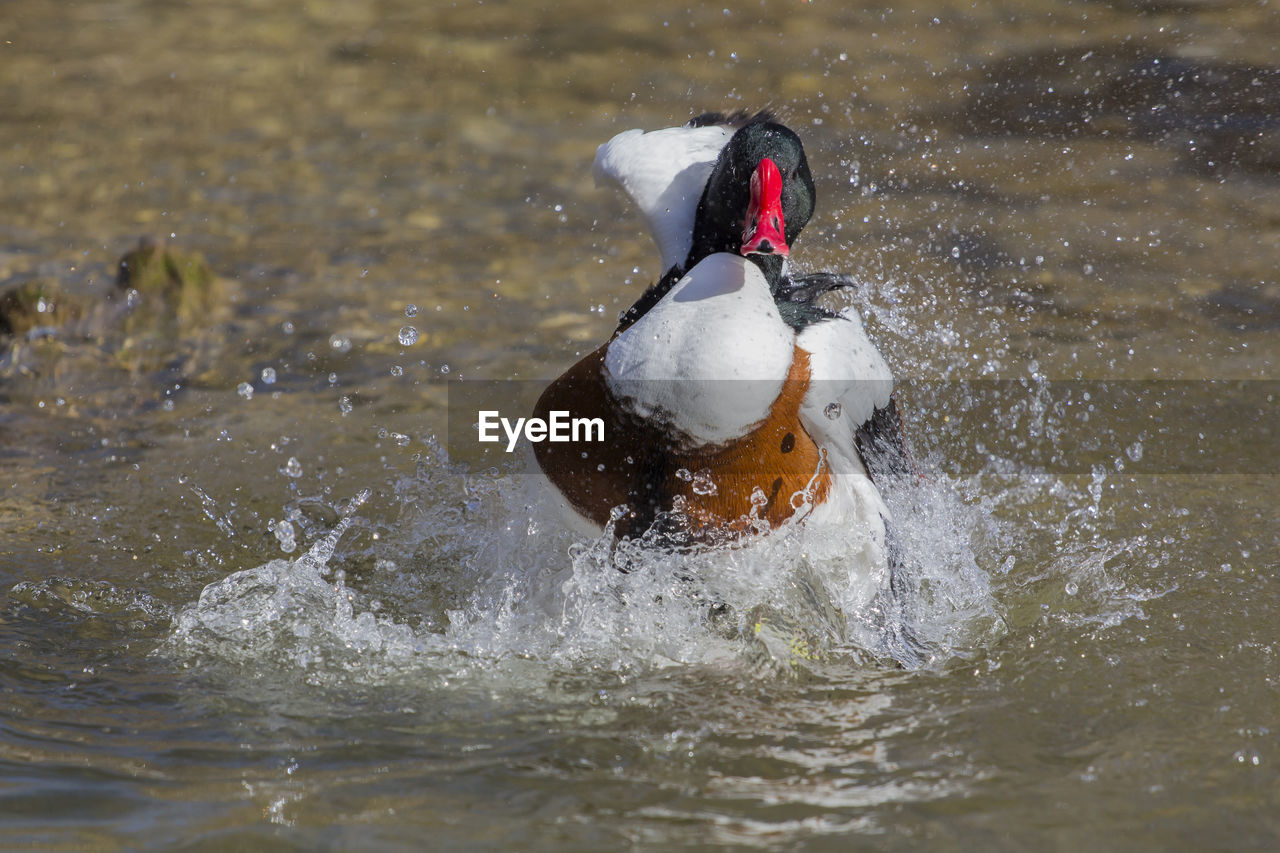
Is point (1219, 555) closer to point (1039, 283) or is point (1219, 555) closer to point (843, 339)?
point (843, 339)

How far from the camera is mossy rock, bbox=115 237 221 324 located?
233 inches

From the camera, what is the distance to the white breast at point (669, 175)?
3.39 m

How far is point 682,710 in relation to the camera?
2941 millimetres

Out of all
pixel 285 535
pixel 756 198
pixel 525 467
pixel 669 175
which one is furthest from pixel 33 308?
pixel 756 198

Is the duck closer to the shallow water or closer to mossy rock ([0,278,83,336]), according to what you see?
the shallow water

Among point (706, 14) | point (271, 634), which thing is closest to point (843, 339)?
point (271, 634)

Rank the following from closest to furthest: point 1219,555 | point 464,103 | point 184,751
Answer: point 184,751 → point 1219,555 → point 464,103

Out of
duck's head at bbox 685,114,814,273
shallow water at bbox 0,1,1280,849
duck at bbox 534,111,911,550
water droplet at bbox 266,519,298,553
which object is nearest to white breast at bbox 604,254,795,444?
duck at bbox 534,111,911,550

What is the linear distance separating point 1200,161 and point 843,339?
16.6 ft

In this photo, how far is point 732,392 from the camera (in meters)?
2.82

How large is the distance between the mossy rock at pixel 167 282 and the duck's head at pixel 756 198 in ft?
11.3

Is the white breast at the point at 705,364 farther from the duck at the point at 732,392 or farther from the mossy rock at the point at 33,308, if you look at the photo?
the mossy rock at the point at 33,308

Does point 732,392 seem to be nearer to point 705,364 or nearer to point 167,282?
point 705,364

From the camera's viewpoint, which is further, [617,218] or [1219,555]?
[617,218]
